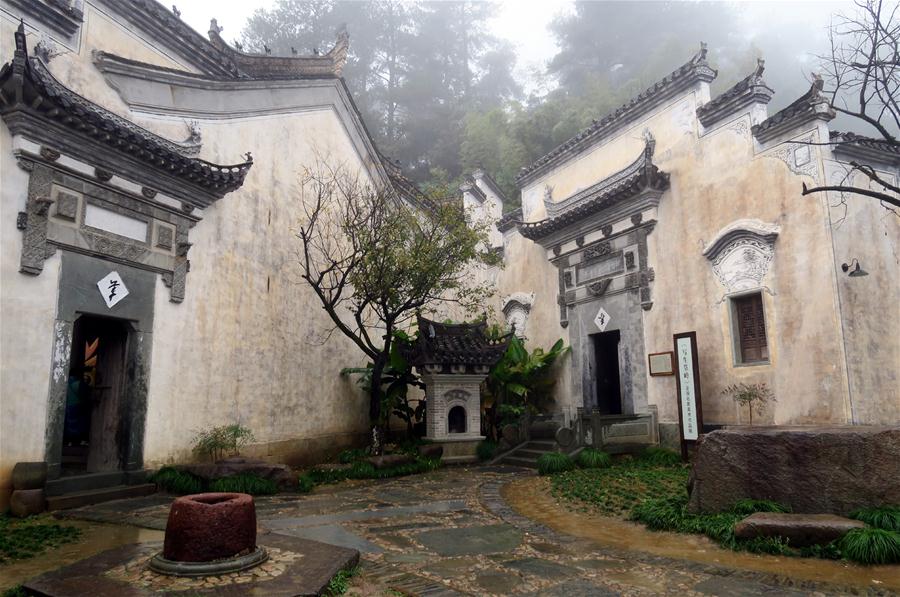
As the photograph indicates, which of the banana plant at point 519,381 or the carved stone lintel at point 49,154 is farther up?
the carved stone lintel at point 49,154

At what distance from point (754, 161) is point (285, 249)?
9.36m

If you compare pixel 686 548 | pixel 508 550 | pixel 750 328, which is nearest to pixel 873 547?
pixel 686 548

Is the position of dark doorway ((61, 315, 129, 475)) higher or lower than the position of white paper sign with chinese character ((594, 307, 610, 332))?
lower

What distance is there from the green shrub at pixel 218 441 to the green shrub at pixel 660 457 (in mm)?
7545

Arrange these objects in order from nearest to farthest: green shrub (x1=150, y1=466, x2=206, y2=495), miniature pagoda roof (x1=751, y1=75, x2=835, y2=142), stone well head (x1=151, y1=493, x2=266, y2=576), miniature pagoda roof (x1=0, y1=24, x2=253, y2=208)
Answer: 1. stone well head (x1=151, y1=493, x2=266, y2=576)
2. miniature pagoda roof (x1=0, y1=24, x2=253, y2=208)
3. green shrub (x1=150, y1=466, x2=206, y2=495)
4. miniature pagoda roof (x1=751, y1=75, x2=835, y2=142)

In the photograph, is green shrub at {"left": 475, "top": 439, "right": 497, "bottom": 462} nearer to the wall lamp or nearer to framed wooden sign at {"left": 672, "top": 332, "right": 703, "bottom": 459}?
framed wooden sign at {"left": 672, "top": 332, "right": 703, "bottom": 459}

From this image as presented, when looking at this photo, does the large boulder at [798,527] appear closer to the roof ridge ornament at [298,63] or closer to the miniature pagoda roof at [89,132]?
the miniature pagoda roof at [89,132]

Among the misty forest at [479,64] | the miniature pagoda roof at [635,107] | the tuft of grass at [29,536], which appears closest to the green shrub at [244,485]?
the tuft of grass at [29,536]

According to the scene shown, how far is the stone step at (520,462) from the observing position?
39.5ft

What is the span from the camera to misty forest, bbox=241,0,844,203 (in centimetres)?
2895

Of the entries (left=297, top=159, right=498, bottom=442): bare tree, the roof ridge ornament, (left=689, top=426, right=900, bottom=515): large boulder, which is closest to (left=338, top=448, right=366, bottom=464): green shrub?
(left=297, top=159, right=498, bottom=442): bare tree

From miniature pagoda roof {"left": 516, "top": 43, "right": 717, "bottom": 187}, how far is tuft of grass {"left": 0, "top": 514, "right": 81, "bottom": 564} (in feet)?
41.9

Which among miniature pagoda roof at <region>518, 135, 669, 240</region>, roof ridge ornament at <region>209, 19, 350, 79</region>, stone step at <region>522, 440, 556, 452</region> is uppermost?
roof ridge ornament at <region>209, 19, 350, 79</region>

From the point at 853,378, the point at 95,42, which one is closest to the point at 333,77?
the point at 95,42
